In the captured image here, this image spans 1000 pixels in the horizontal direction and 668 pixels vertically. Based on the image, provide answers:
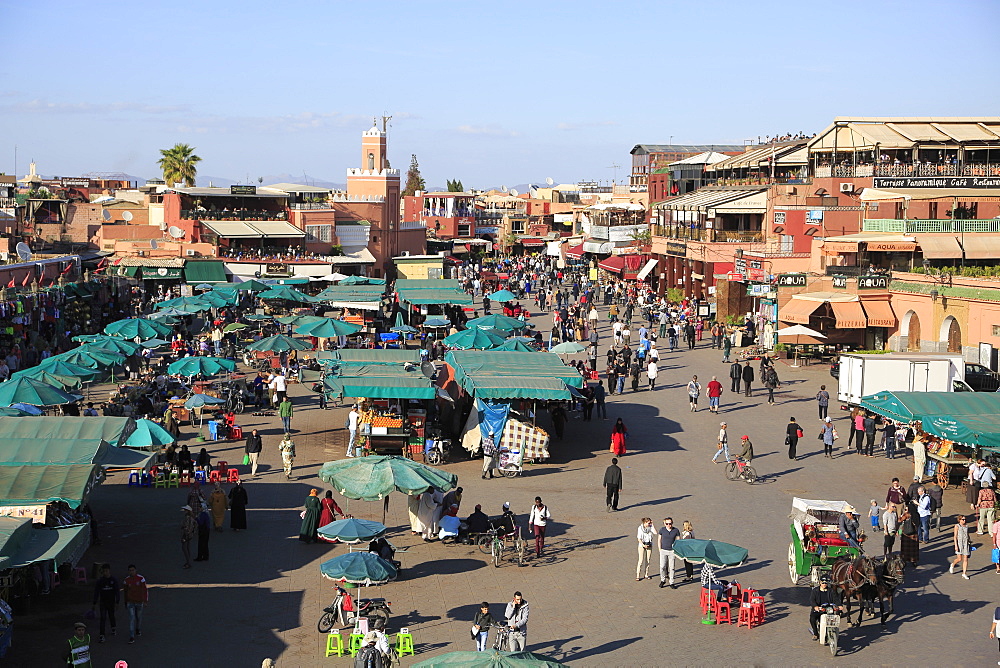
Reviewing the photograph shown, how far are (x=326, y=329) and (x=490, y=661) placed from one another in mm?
25658

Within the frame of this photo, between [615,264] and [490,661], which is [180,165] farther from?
[490,661]

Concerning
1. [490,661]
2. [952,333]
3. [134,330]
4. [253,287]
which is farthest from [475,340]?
[490,661]

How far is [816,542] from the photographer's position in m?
15.9

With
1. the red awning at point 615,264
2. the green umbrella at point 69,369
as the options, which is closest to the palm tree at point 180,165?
the red awning at point 615,264

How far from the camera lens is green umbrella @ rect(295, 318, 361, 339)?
116 ft

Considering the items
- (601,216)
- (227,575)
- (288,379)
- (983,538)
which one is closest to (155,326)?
(288,379)

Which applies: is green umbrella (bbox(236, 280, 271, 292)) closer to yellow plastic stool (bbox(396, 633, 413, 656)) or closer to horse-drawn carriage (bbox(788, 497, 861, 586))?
horse-drawn carriage (bbox(788, 497, 861, 586))

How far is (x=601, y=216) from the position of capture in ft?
268

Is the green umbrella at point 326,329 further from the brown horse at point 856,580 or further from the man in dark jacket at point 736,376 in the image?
the brown horse at point 856,580

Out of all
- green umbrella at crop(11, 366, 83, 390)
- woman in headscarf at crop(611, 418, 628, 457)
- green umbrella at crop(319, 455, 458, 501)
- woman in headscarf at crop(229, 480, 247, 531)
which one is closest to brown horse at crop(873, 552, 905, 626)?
green umbrella at crop(319, 455, 458, 501)

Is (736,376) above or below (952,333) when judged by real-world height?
below

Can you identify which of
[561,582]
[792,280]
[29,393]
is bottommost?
[561,582]

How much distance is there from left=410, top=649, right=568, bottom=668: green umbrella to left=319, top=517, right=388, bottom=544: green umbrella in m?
5.26

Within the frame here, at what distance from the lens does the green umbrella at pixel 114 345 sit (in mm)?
30594
